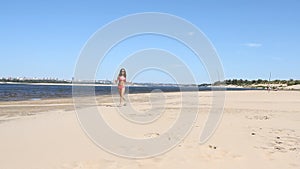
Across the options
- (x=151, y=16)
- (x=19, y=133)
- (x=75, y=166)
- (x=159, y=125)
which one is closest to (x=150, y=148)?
(x=75, y=166)

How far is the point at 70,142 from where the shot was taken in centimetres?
673

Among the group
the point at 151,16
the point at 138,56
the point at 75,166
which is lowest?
the point at 75,166

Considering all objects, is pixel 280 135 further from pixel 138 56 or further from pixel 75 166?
pixel 138 56

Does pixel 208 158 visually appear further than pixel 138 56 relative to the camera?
No

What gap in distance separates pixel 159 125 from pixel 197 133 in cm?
166

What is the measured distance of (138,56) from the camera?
40.3 ft

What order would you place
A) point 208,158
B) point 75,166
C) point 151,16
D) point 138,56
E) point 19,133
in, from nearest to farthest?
1. point 75,166
2. point 208,158
3. point 19,133
4. point 151,16
5. point 138,56

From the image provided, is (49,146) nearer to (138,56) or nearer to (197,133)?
(197,133)

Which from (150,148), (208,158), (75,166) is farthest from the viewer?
(150,148)

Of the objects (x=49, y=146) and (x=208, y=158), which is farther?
(x=49, y=146)

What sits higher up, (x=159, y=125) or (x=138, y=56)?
(x=138, y=56)

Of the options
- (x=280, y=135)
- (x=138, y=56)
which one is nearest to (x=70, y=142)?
(x=280, y=135)

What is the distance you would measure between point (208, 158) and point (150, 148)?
4.17ft

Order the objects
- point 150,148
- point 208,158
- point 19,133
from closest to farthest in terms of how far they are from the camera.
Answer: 1. point 208,158
2. point 150,148
3. point 19,133
